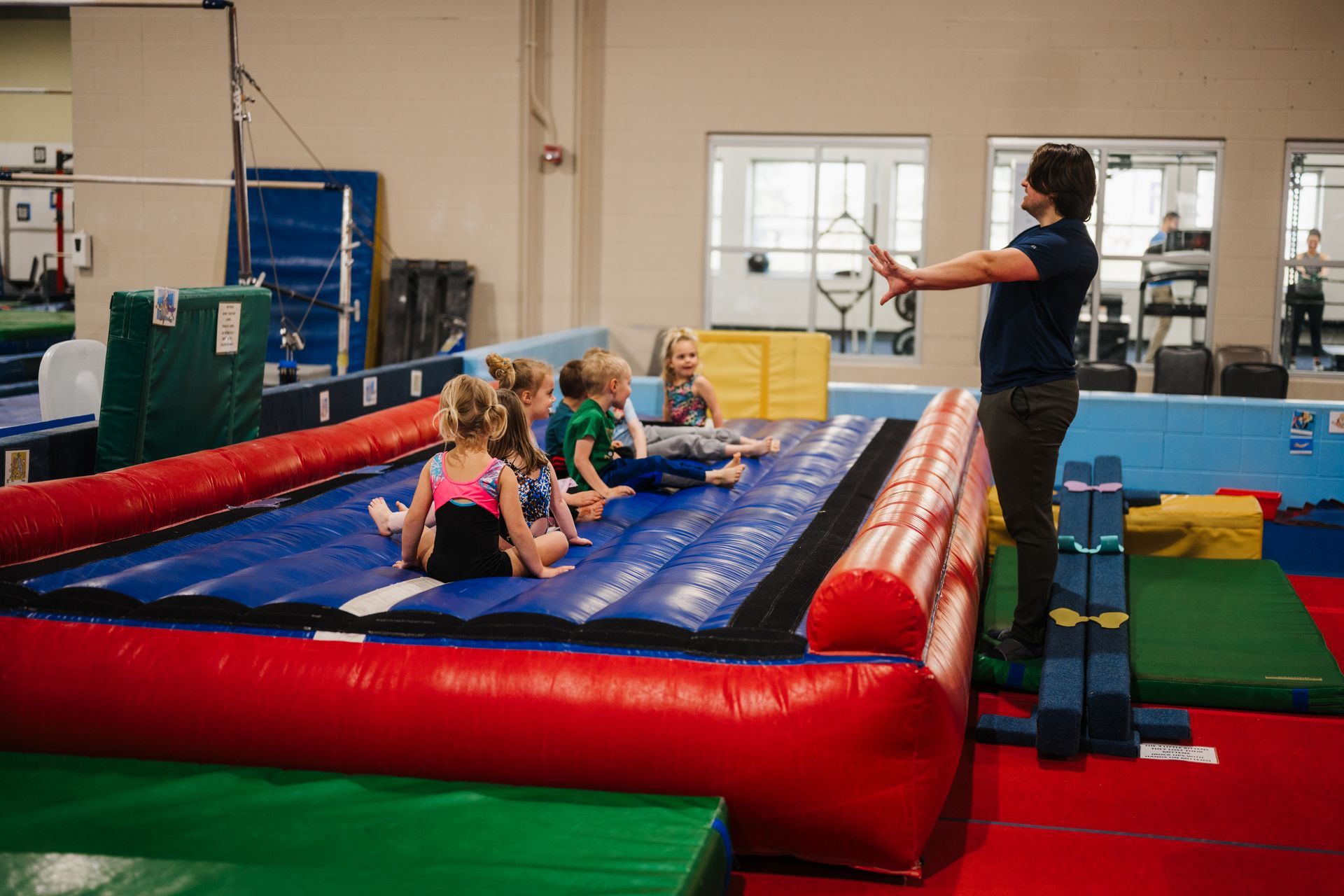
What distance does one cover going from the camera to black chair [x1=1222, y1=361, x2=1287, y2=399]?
9227mm

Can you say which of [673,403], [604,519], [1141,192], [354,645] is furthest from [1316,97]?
[354,645]

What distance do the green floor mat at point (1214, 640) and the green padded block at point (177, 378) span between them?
10.0 feet

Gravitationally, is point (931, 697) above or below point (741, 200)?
below

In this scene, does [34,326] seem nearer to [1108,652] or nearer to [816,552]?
[816,552]

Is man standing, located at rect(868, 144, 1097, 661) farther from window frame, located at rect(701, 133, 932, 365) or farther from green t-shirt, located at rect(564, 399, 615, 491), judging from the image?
window frame, located at rect(701, 133, 932, 365)

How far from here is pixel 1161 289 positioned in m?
10.5

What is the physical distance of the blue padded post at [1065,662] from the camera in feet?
12.0

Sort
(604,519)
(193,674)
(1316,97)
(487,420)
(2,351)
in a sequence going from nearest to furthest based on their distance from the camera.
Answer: (193,674)
(487,420)
(604,519)
(2,351)
(1316,97)

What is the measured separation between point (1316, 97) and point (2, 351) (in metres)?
10.2

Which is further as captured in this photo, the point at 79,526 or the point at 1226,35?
the point at 1226,35

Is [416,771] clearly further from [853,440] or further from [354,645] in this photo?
[853,440]

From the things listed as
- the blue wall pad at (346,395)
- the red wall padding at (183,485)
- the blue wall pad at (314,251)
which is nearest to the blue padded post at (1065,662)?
the blue wall pad at (346,395)

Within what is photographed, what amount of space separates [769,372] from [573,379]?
2962mm

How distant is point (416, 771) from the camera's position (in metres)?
3.03
